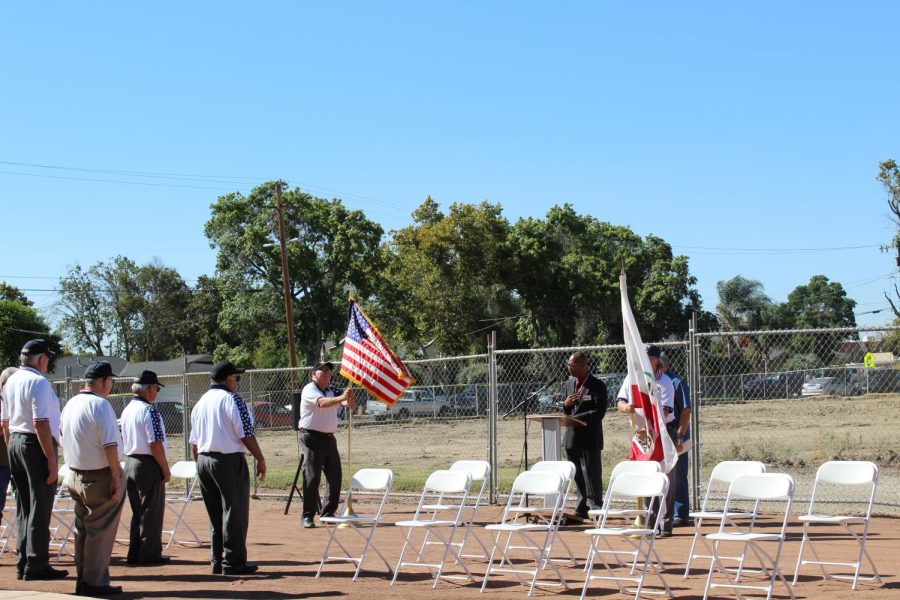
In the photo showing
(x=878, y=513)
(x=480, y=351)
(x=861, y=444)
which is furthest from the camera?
(x=480, y=351)

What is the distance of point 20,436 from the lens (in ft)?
29.6

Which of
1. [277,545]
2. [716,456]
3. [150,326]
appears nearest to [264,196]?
[150,326]

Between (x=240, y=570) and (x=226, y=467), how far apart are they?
915mm

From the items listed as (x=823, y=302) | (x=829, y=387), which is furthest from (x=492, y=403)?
(x=823, y=302)

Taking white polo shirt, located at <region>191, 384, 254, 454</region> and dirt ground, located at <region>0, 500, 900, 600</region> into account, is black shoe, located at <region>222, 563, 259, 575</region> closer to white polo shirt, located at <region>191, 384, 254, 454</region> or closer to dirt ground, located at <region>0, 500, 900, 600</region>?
dirt ground, located at <region>0, 500, 900, 600</region>

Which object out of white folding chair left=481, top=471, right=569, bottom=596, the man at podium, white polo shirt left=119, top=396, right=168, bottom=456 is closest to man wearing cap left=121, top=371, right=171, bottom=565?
white polo shirt left=119, top=396, right=168, bottom=456

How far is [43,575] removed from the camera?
9.12 metres

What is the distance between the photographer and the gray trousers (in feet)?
27.1

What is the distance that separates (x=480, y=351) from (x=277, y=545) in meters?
38.7

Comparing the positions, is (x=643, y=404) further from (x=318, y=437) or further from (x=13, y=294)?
(x=13, y=294)

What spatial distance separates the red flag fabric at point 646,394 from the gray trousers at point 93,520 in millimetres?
4591

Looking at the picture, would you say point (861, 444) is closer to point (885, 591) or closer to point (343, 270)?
point (885, 591)

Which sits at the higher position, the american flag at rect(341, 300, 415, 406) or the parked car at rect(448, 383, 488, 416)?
the american flag at rect(341, 300, 415, 406)

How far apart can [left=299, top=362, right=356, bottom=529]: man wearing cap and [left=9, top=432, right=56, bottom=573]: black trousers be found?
3776 mm
